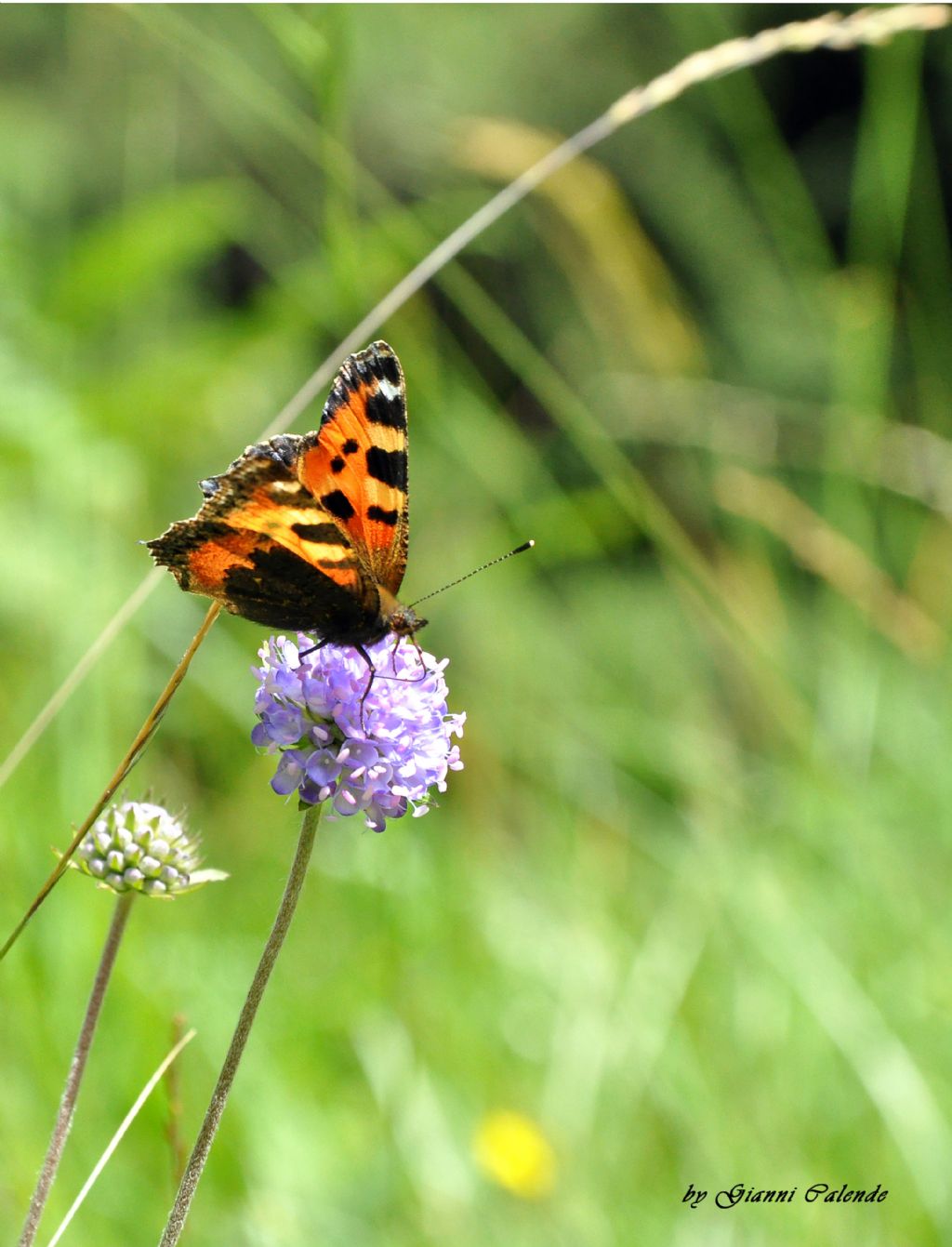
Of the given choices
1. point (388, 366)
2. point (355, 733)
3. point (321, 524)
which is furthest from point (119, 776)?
point (388, 366)

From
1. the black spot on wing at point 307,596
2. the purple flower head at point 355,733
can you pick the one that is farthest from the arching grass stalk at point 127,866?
Answer: the black spot on wing at point 307,596

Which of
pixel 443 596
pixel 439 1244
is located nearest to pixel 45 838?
pixel 439 1244

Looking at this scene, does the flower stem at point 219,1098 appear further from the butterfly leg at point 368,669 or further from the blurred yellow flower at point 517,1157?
the blurred yellow flower at point 517,1157

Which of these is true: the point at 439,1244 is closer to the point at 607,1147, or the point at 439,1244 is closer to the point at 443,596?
the point at 607,1147

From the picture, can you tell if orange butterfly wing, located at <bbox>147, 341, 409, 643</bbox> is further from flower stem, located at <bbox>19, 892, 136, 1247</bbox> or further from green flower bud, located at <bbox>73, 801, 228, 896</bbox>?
flower stem, located at <bbox>19, 892, 136, 1247</bbox>

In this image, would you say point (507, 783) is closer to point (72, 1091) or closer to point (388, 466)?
point (388, 466)
